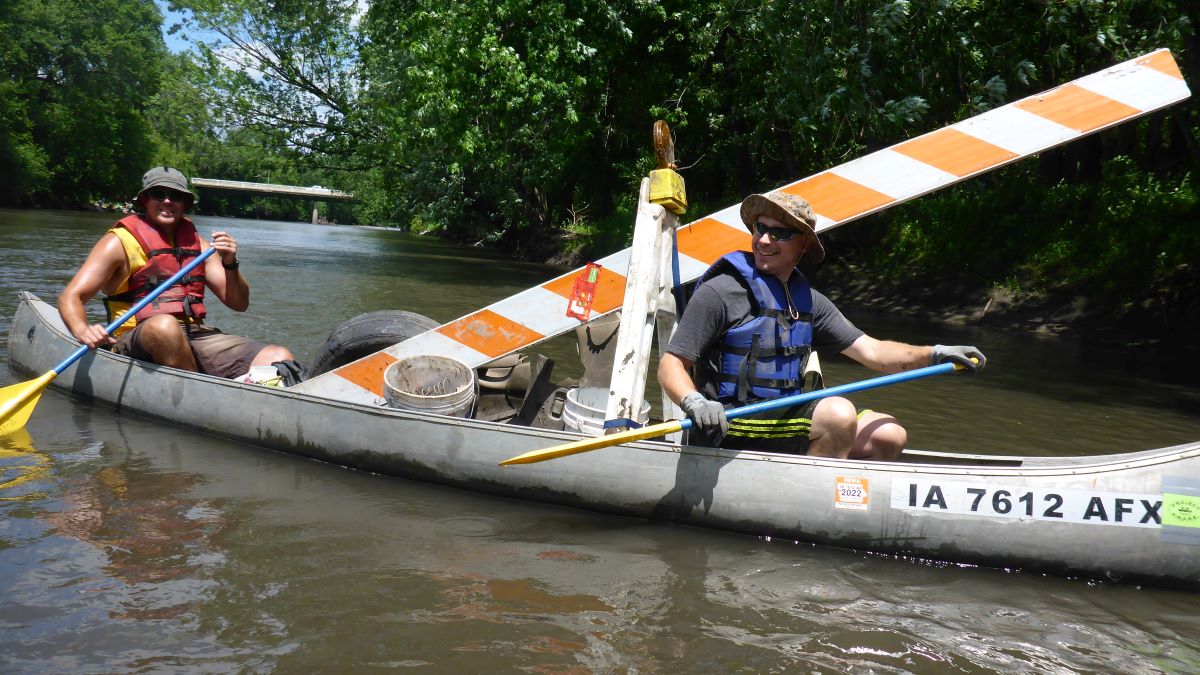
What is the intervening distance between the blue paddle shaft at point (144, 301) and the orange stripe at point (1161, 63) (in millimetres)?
5894

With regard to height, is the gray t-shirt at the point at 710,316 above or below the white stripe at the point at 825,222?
below

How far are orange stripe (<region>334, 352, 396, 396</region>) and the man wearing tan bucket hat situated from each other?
7.71 feet

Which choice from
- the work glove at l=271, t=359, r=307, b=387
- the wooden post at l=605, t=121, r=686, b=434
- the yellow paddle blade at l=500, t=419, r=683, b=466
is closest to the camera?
the yellow paddle blade at l=500, t=419, r=683, b=466

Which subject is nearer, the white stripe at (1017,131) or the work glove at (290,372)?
the white stripe at (1017,131)

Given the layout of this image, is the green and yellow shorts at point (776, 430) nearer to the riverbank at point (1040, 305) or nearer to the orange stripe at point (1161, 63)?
the orange stripe at point (1161, 63)

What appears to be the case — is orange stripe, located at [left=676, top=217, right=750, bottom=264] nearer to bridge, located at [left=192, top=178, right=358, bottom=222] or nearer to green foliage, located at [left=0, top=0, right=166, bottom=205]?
green foliage, located at [left=0, top=0, right=166, bottom=205]

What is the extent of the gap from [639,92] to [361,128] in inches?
427

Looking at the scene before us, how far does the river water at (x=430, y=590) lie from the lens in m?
3.38

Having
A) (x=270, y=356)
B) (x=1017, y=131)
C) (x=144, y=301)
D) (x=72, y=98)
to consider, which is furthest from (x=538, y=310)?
(x=72, y=98)

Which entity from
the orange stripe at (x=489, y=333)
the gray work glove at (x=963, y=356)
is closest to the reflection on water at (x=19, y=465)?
the orange stripe at (x=489, y=333)

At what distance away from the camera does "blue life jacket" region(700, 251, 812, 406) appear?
14.5 feet

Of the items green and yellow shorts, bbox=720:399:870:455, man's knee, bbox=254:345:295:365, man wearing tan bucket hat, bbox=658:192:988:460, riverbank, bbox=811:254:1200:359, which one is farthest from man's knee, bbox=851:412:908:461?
riverbank, bbox=811:254:1200:359

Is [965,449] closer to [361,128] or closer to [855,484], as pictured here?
[855,484]

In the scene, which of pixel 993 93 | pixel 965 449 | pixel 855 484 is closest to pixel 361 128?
pixel 993 93
